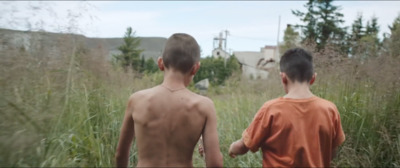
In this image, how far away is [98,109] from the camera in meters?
4.32

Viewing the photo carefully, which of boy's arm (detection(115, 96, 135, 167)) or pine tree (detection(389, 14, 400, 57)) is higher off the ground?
pine tree (detection(389, 14, 400, 57))

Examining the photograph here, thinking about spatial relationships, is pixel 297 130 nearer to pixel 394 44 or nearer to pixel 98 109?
pixel 98 109

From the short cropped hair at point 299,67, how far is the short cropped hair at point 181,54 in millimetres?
594

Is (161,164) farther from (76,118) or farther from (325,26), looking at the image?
(325,26)

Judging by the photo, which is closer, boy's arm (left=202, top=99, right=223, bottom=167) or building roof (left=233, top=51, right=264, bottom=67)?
boy's arm (left=202, top=99, right=223, bottom=167)

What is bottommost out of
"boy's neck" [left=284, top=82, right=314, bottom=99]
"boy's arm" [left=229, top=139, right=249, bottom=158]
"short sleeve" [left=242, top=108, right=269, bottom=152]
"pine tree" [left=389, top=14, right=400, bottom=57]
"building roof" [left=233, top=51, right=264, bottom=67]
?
"building roof" [left=233, top=51, right=264, bottom=67]

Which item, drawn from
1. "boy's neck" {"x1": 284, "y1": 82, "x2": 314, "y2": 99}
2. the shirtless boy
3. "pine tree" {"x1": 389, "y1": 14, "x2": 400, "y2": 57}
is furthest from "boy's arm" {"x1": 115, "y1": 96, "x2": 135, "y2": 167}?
"pine tree" {"x1": 389, "y1": 14, "x2": 400, "y2": 57}

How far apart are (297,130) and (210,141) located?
0.53 meters

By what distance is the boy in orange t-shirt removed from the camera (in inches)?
88.4

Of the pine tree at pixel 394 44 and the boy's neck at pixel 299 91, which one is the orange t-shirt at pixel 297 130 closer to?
the boy's neck at pixel 299 91

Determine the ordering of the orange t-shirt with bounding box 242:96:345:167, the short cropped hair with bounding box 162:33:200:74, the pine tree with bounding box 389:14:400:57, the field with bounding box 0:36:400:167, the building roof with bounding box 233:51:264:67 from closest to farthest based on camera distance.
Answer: the orange t-shirt with bounding box 242:96:345:167 → the short cropped hair with bounding box 162:33:200:74 → the field with bounding box 0:36:400:167 → the pine tree with bounding box 389:14:400:57 → the building roof with bounding box 233:51:264:67

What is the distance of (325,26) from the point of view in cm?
2255

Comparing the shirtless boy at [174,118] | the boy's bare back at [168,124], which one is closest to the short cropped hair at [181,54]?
the shirtless boy at [174,118]

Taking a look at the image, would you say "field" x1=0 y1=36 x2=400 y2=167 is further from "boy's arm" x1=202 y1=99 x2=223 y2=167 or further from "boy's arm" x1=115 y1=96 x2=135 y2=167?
"boy's arm" x1=202 y1=99 x2=223 y2=167
